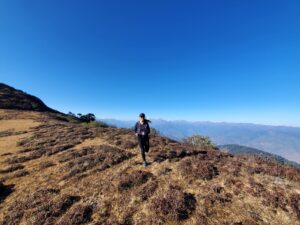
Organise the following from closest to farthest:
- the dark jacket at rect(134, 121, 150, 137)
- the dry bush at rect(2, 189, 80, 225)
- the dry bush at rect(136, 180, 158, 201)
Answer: the dry bush at rect(2, 189, 80, 225) < the dry bush at rect(136, 180, 158, 201) < the dark jacket at rect(134, 121, 150, 137)

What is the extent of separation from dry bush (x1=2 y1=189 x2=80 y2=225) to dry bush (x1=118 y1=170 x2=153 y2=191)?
2.03 meters

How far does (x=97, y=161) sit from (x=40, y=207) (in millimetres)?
5100

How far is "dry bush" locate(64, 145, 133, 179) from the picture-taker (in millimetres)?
10340

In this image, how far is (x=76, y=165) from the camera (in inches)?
430

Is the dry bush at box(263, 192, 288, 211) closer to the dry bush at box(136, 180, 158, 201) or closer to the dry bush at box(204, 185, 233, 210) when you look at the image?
the dry bush at box(204, 185, 233, 210)

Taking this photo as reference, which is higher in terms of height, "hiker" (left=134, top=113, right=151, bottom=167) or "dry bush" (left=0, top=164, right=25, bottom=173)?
"hiker" (left=134, top=113, right=151, bottom=167)

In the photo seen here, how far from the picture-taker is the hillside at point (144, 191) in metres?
6.08

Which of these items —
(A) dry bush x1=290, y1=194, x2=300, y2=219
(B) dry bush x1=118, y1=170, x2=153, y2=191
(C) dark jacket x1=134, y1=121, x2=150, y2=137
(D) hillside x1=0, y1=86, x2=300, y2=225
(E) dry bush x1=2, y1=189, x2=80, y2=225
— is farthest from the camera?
(C) dark jacket x1=134, y1=121, x2=150, y2=137

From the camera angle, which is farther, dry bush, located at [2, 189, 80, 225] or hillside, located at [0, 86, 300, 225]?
hillside, located at [0, 86, 300, 225]

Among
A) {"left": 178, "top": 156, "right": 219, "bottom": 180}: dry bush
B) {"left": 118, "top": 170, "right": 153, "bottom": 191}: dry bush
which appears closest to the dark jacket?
{"left": 118, "top": 170, "right": 153, "bottom": 191}: dry bush

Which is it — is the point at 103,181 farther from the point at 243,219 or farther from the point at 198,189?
the point at 243,219

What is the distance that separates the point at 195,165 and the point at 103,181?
5617mm

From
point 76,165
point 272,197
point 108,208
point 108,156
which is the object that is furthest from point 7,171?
point 272,197

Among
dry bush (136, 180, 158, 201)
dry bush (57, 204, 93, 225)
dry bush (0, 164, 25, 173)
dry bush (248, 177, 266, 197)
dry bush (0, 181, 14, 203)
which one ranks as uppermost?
dry bush (248, 177, 266, 197)
